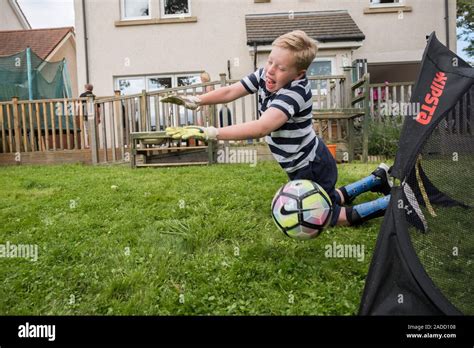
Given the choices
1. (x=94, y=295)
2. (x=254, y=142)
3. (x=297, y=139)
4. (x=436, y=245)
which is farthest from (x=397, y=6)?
(x=94, y=295)

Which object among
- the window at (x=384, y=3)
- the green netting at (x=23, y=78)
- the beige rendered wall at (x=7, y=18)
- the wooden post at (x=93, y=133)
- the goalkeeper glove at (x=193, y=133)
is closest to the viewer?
the goalkeeper glove at (x=193, y=133)

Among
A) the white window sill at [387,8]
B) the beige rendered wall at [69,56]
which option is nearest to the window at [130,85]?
the beige rendered wall at [69,56]

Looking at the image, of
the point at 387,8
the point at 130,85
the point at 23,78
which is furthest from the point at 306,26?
the point at 23,78

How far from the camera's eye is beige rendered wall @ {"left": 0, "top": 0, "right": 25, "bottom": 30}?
13702 millimetres

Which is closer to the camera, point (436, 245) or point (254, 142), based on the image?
point (436, 245)

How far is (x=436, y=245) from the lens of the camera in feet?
5.89

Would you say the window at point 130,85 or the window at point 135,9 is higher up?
the window at point 135,9

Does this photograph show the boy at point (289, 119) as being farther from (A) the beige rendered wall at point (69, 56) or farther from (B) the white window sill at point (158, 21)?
(A) the beige rendered wall at point (69, 56)

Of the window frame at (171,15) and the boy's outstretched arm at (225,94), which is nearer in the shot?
the boy's outstretched arm at (225,94)

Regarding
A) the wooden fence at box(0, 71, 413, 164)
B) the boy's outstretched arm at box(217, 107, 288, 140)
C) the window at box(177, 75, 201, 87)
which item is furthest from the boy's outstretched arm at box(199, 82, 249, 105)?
the window at box(177, 75, 201, 87)

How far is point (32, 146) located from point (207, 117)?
3.09m

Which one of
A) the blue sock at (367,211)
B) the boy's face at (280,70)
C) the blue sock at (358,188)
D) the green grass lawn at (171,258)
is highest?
the boy's face at (280,70)

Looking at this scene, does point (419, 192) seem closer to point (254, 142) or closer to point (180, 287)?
point (180, 287)

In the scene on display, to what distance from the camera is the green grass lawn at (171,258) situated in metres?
1.88
